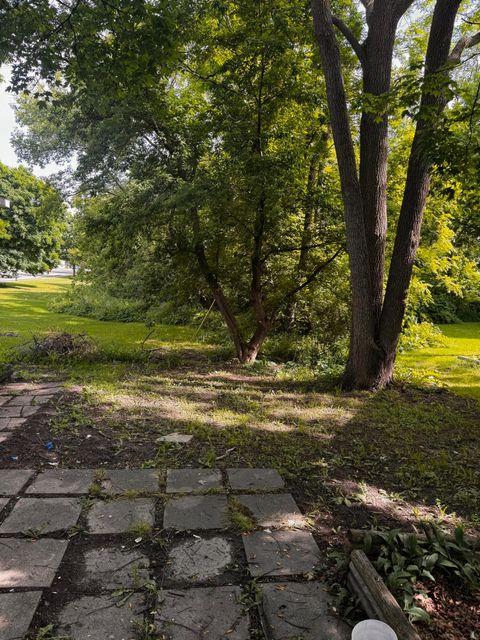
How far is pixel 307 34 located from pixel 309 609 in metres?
6.67

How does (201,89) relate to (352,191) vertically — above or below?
above

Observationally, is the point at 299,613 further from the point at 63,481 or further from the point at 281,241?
the point at 281,241

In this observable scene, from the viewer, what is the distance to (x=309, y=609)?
185 cm

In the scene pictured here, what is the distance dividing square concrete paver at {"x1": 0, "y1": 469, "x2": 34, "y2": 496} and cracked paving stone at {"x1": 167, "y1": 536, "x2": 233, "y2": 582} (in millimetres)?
1241

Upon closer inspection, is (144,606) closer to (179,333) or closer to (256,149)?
(256,149)

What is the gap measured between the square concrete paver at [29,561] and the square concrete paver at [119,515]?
219 millimetres

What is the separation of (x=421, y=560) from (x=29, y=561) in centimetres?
184

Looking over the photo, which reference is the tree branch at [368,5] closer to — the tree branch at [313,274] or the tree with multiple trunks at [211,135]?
the tree with multiple trunks at [211,135]

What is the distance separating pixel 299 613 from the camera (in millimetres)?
1825

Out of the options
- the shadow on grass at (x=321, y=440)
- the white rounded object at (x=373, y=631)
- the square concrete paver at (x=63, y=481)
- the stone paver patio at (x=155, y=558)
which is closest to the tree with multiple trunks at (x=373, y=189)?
the shadow on grass at (x=321, y=440)

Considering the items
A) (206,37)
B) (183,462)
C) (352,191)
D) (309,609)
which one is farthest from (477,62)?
(309,609)

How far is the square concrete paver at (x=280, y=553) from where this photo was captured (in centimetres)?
210

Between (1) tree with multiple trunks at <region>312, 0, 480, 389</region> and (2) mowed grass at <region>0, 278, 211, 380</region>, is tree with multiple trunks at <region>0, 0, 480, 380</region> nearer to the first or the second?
(1) tree with multiple trunks at <region>312, 0, 480, 389</region>

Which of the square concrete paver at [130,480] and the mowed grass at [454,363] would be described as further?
the mowed grass at [454,363]
